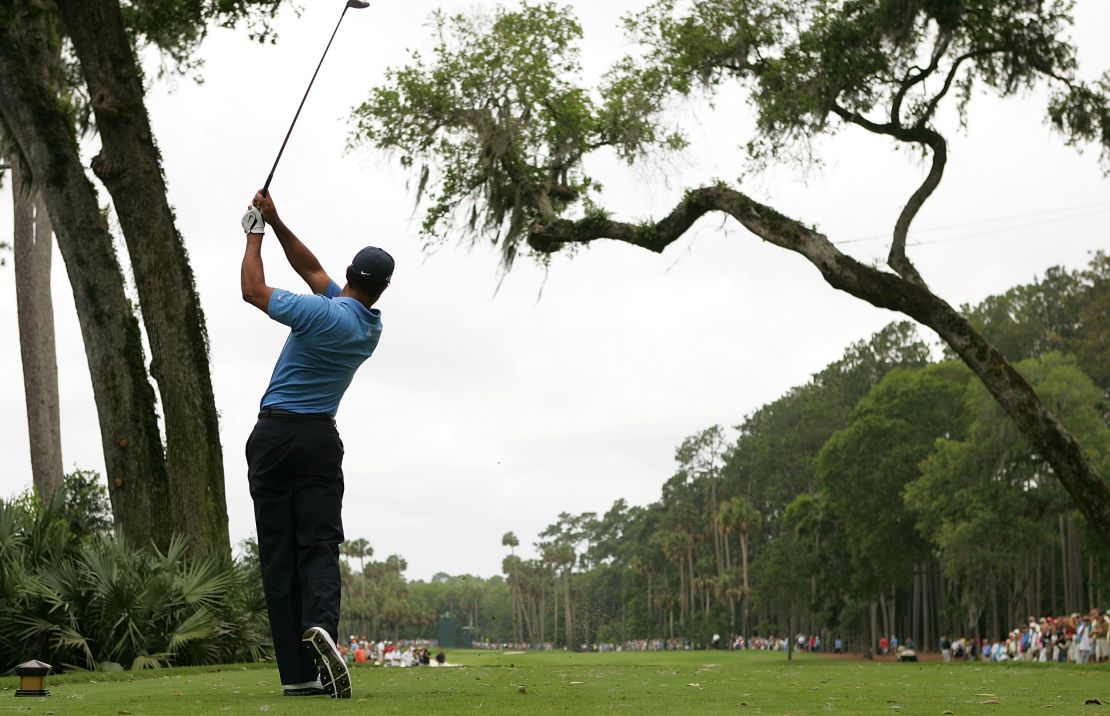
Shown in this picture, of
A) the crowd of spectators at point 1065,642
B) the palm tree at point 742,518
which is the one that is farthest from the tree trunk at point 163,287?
the palm tree at point 742,518

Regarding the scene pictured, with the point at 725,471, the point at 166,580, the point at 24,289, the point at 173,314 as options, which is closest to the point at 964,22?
the point at 173,314

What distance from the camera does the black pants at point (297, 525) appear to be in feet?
20.8

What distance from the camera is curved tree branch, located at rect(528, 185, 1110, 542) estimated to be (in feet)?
53.5

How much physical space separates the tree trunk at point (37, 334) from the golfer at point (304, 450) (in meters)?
24.5

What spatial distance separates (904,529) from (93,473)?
3793cm

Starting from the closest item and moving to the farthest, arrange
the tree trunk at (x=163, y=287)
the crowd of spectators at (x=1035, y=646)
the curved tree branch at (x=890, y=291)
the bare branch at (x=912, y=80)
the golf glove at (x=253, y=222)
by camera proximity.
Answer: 1. the golf glove at (x=253, y=222)
2. the tree trunk at (x=163, y=287)
3. the curved tree branch at (x=890, y=291)
4. the bare branch at (x=912, y=80)
5. the crowd of spectators at (x=1035, y=646)

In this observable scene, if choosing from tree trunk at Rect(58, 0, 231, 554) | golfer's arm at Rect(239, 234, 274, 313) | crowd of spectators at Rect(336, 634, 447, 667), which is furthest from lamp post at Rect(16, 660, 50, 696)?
tree trunk at Rect(58, 0, 231, 554)

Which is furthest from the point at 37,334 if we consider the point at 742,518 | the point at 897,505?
the point at 742,518

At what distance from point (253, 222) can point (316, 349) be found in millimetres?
700

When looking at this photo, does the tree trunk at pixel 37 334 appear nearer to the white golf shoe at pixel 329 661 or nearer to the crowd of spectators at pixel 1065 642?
the crowd of spectators at pixel 1065 642

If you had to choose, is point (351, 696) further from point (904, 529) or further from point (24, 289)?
point (904, 529)

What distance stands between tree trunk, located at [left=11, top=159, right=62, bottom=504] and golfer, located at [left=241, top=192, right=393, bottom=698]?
24.5 m

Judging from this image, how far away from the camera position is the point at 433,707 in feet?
18.3

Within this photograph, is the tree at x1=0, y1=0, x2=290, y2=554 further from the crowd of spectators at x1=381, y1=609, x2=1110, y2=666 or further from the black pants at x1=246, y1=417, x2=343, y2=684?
the black pants at x1=246, y1=417, x2=343, y2=684
